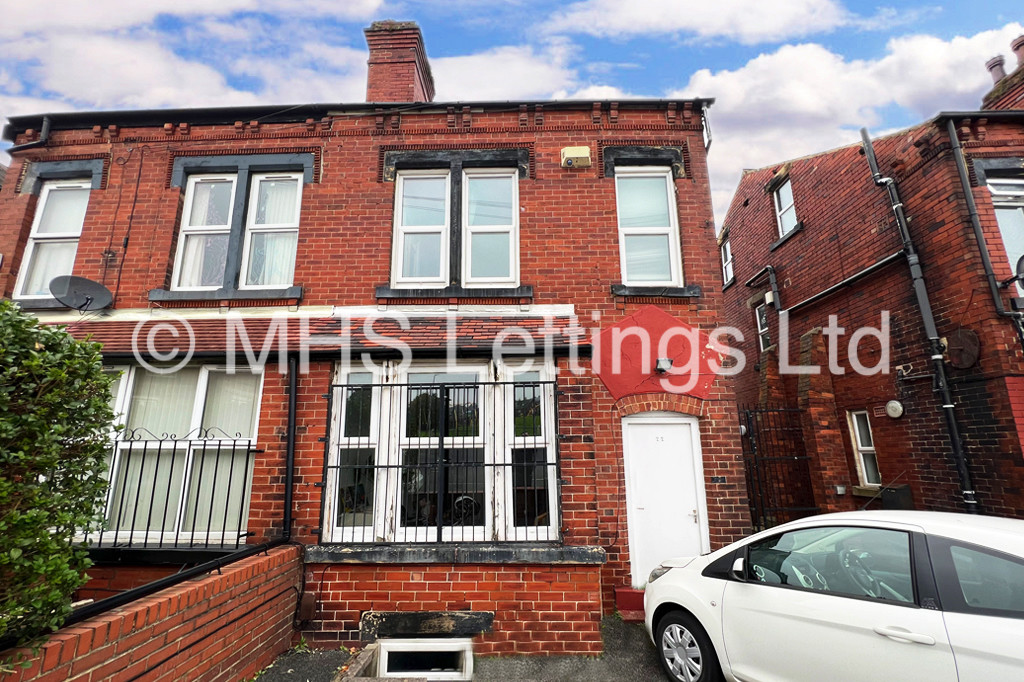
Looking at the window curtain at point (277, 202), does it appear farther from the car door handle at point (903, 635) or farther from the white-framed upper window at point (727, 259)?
the white-framed upper window at point (727, 259)

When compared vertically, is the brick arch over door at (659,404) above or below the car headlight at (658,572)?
above

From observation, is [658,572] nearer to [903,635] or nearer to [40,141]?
[903,635]

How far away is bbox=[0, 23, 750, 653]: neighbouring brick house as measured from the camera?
507 centimetres

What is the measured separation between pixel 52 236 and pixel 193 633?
6611mm

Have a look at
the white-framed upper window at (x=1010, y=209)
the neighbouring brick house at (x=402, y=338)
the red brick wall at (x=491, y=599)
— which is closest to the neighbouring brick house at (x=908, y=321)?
the white-framed upper window at (x=1010, y=209)

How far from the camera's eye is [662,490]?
5680 mm

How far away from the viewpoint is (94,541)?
5309mm

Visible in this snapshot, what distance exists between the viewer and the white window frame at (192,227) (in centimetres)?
655

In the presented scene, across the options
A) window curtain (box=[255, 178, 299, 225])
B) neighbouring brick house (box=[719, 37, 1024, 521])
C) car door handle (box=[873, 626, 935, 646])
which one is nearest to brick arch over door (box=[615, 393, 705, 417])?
Answer: neighbouring brick house (box=[719, 37, 1024, 521])

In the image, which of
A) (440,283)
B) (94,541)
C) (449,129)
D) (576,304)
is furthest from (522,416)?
(94,541)

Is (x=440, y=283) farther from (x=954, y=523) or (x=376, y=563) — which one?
(x=954, y=523)

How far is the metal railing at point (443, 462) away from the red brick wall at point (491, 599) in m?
0.40

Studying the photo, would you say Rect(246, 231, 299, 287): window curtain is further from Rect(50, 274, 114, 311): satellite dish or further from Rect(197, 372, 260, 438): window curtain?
Rect(50, 274, 114, 311): satellite dish

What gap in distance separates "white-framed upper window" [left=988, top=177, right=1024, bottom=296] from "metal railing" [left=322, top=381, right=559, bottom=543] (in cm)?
667
